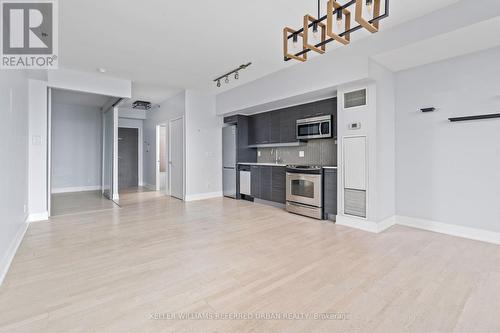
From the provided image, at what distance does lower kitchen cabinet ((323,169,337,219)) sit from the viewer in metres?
3.99

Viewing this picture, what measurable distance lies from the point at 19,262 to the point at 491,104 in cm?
565

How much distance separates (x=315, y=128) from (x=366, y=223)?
192cm

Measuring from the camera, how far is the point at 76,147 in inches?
295

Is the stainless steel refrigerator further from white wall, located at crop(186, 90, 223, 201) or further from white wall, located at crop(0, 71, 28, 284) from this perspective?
white wall, located at crop(0, 71, 28, 284)

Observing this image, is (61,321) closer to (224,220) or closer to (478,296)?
(224,220)

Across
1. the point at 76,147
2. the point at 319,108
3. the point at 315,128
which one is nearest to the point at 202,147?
the point at 315,128

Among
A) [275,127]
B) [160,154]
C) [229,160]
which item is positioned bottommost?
[229,160]

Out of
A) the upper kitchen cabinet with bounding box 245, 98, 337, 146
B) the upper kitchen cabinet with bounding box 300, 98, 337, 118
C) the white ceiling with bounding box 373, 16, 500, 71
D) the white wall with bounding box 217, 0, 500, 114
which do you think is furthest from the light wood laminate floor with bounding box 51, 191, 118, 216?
the white ceiling with bounding box 373, 16, 500, 71

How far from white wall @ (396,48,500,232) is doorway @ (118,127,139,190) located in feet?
26.6

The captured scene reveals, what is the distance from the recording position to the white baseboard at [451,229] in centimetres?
301

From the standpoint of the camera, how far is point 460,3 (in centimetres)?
255

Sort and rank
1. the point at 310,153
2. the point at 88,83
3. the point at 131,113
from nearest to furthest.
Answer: the point at 88,83, the point at 310,153, the point at 131,113

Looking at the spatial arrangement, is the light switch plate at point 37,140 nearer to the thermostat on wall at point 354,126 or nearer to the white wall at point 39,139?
the white wall at point 39,139

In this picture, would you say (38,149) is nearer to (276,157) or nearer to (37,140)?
(37,140)
